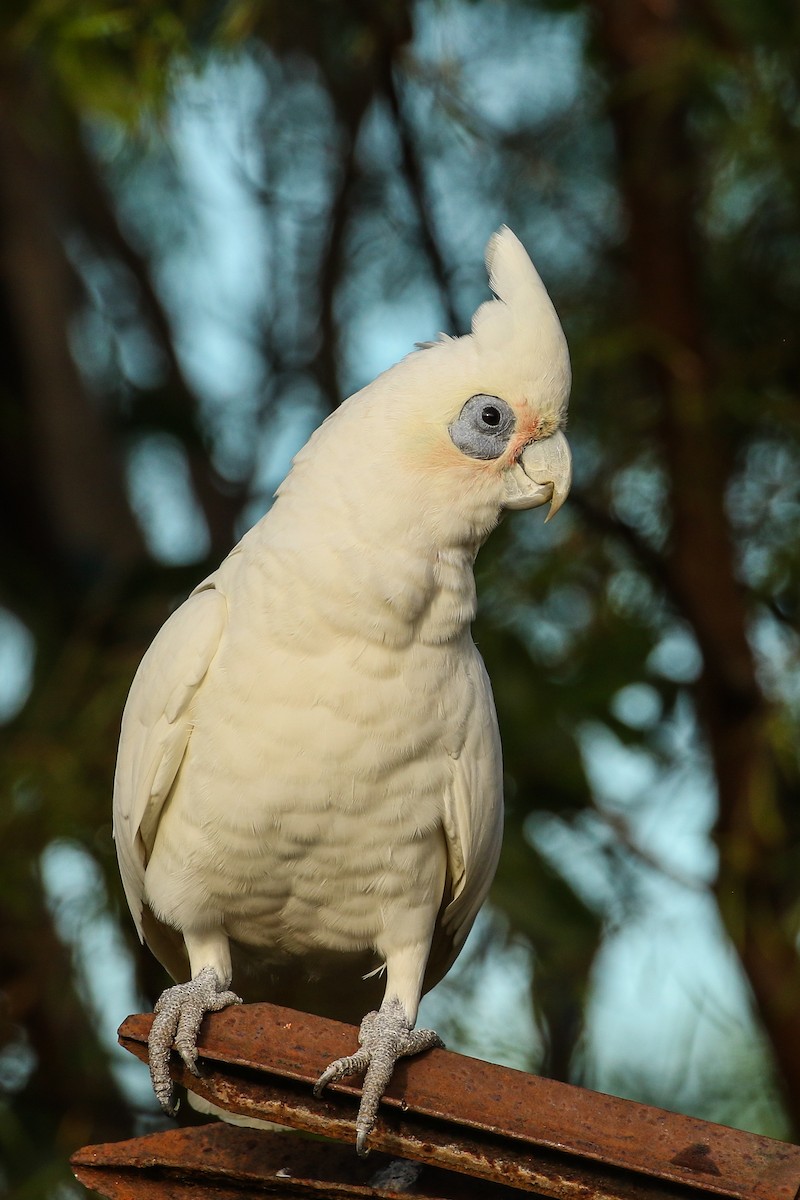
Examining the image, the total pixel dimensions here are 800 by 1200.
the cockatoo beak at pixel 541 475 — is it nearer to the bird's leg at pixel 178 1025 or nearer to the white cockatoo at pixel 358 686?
the white cockatoo at pixel 358 686

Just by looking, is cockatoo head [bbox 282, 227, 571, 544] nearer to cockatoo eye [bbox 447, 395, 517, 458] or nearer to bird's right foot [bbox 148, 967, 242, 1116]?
cockatoo eye [bbox 447, 395, 517, 458]

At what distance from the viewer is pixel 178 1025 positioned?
1.81m

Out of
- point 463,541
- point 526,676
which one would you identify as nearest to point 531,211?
point 526,676

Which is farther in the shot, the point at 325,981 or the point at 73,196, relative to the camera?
the point at 73,196

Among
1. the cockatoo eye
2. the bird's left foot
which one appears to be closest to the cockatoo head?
the cockatoo eye

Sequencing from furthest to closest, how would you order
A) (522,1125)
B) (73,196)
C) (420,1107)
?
(73,196) < (420,1107) < (522,1125)

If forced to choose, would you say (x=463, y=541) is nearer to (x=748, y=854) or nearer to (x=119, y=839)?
(x=119, y=839)

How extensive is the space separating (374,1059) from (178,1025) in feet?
0.90

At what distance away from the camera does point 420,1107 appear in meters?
1.67

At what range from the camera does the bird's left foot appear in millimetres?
1688

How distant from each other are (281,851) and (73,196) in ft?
14.0

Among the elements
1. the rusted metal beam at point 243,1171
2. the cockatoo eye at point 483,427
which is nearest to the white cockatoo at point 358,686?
the cockatoo eye at point 483,427

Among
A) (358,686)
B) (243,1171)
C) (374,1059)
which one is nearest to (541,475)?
(358,686)

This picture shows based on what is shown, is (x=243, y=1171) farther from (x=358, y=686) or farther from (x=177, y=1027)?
(x=358, y=686)
